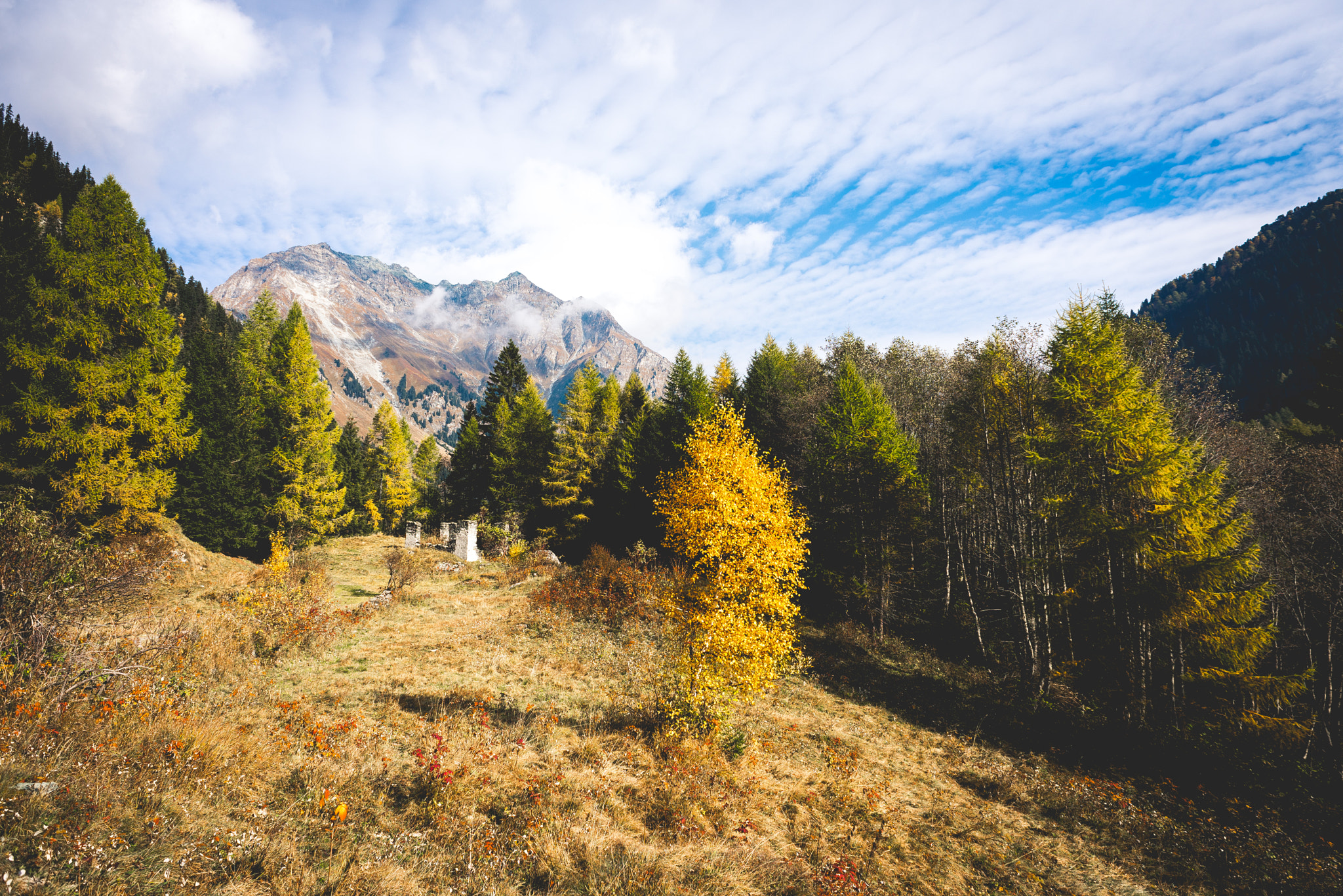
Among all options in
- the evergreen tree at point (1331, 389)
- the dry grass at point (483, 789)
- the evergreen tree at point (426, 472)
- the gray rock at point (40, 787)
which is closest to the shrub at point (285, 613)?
the dry grass at point (483, 789)

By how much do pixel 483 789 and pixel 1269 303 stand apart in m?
161

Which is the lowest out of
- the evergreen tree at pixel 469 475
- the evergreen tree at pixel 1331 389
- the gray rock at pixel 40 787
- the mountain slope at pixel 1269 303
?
the gray rock at pixel 40 787

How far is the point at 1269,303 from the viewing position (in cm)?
10044

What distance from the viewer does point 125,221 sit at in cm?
1777

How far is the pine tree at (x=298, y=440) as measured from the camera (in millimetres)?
27125

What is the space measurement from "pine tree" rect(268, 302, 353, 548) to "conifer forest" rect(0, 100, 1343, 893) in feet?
0.50

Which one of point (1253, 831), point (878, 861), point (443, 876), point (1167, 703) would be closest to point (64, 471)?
point (443, 876)

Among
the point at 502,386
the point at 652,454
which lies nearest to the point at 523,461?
the point at 502,386

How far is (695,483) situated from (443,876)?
7.64 meters

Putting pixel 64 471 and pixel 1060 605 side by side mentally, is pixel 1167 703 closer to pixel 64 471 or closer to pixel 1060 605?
pixel 1060 605

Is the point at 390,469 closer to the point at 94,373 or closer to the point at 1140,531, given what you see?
the point at 94,373

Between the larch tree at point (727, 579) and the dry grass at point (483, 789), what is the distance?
135cm

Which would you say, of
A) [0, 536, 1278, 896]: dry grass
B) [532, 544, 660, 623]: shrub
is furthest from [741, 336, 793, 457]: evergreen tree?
[0, 536, 1278, 896]: dry grass

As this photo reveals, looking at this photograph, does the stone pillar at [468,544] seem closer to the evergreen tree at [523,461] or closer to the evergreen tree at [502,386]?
the evergreen tree at [523,461]
